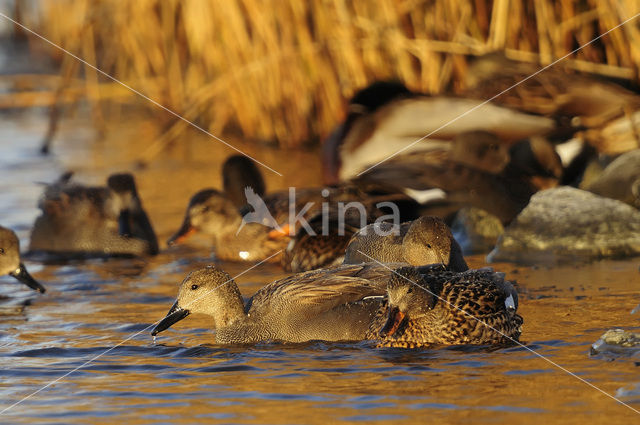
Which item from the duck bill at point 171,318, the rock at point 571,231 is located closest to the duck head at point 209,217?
the rock at point 571,231

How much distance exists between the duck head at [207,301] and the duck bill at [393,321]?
83 cm

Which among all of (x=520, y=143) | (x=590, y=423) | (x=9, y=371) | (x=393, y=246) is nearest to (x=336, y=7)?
(x=520, y=143)

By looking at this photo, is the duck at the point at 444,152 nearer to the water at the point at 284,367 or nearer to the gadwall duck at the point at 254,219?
the gadwall duck at the point at 254,219

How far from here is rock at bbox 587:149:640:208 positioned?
788 centimetres

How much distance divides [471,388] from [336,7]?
18.6ft

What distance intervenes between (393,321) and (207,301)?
3.29ft

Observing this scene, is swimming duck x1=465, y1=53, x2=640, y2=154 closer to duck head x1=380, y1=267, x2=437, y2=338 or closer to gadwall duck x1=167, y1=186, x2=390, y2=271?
gadwall duck x1=167, y1=186, x2=390, y2=271

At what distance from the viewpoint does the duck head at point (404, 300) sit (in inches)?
209

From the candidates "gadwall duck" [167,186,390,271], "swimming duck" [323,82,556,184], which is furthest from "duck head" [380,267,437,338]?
"swimming duck" [323,82,556,184]

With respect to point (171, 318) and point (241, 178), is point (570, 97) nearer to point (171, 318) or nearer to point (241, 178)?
point (241, 178)

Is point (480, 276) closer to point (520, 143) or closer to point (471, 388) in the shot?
point (471, 388)

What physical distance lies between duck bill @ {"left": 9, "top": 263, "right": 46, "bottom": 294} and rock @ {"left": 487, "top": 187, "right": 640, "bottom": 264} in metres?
2.73

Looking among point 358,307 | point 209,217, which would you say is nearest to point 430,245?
point 358,307

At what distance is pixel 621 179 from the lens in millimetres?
7988
